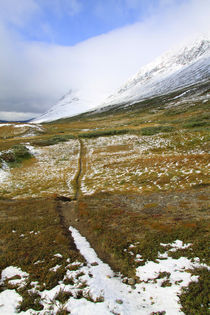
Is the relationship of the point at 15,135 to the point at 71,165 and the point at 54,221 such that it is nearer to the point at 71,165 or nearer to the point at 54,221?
the point at 71,165

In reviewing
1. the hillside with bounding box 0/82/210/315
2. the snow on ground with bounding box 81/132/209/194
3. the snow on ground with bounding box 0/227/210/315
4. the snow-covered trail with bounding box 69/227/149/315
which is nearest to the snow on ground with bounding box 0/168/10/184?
the hillside with bounding box 0/82/210/315

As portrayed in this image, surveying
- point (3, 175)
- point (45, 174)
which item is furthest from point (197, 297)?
point (3, 175)

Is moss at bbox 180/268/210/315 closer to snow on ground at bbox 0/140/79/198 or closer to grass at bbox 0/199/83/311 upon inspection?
grass at bbox 0/199/83/311

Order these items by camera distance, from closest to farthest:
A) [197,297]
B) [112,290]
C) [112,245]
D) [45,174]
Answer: [197,297] → [112,290] → [112,245] → [45,174]

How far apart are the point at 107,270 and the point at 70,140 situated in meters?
62.2

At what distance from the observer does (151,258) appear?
900 centimetres

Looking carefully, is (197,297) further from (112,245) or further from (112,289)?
(112,245)

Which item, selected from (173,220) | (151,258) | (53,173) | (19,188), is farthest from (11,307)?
(53,173)

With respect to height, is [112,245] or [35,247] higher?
[35,247]

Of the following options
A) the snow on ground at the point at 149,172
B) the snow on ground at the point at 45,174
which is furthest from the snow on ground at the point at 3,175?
the snow on ground at the point at 149,172

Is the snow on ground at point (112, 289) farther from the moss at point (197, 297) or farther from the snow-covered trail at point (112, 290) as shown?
the moss at point (197, 297)

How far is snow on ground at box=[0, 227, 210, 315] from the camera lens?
20.5 feet

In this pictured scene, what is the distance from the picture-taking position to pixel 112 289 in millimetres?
7227

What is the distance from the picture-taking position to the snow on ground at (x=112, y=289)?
6.25 meters
